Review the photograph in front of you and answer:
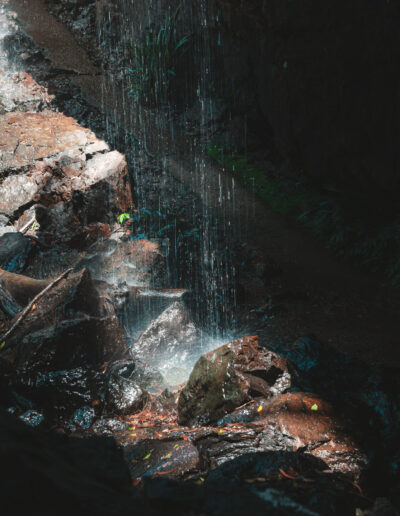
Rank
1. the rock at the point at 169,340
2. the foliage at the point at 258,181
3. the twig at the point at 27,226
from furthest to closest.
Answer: the foliage at the point at 258,181 < the twig at the point at 27,226 < the rock at the point at 169,340

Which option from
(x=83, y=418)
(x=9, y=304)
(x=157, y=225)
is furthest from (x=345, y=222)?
(x=9, y=304)

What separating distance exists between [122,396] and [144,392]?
0.75ft

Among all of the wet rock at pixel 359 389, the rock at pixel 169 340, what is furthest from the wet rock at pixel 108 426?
the wet rock at pixel 359 389

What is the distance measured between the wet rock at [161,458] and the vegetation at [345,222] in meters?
3.95

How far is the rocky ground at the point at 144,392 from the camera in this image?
4.73 ft

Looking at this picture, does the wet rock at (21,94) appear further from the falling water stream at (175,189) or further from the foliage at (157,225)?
the foliage at (157,225)

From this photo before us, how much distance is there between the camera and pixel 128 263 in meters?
5.62

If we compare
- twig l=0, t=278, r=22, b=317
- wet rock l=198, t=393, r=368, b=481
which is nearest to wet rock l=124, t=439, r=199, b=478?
wet rock l=198, t=393, r=368, b=481

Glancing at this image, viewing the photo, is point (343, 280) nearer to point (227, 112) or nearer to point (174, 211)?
point (174, 211)

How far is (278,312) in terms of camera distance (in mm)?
4723

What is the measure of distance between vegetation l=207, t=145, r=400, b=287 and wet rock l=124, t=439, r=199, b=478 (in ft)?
12.9

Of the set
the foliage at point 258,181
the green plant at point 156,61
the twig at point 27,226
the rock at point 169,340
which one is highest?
the green plant at point 156,61

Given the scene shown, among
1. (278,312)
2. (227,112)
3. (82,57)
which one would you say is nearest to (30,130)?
(82,57)

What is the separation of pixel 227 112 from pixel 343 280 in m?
5.77
